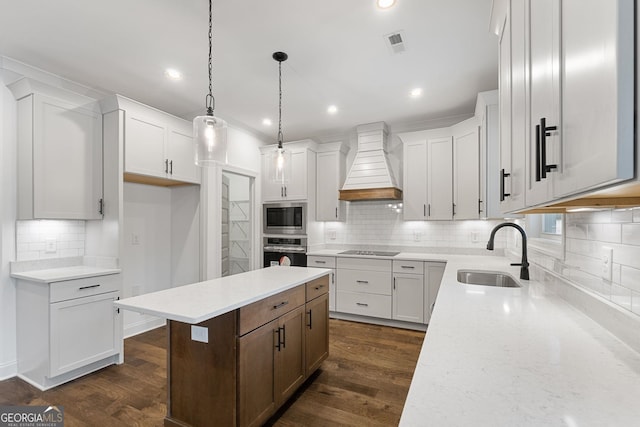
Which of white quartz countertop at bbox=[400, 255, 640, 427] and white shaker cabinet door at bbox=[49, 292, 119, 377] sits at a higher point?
white quartz countertop at bbox=[400, 255, 640, 427]

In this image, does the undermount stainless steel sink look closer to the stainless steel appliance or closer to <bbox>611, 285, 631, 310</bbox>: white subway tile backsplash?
<bbox>611, 285, 631, 310</bbox>: white subway tile backsplash

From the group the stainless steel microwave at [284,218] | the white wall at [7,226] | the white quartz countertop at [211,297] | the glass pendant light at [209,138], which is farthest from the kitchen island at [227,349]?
the stainless steel microwave at [284,218]

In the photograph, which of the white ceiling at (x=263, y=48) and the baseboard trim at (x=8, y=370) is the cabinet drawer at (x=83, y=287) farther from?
the white ceiling at (x=263, y=48)

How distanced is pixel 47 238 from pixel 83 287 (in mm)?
712

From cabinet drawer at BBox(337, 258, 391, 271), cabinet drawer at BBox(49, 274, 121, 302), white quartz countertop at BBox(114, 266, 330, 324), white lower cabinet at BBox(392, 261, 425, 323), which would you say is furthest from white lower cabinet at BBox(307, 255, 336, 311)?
cabinet drawer at BBox(49, 274, 121, 302)

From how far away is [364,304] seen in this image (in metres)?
4.04

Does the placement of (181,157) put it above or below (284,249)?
above

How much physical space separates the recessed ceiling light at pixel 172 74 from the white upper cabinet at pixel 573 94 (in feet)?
8.86

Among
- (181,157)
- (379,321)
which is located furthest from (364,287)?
(181,157)

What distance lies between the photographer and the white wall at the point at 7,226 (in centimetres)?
261

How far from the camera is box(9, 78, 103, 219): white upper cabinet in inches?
104

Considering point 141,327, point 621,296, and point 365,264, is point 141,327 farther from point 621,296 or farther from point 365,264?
Result: point 621,296

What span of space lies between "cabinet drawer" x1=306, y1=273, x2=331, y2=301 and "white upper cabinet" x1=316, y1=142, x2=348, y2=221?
1830 mm

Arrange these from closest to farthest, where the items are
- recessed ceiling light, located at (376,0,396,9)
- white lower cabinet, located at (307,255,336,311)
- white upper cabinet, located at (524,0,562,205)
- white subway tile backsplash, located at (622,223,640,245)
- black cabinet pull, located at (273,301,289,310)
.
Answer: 1. white upper cabinet, located at (524,0,562,205)
2. white subway tile backsplash, located at (622,223,640,245)
3. recessed ceiling light, located at (376,0,396,9)
4. black cabinet pull, located at (273,301,289,310)
5. white lower cabinet, located at (307,255,336,311)
